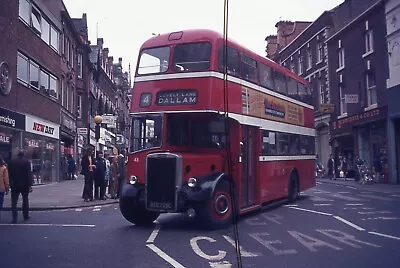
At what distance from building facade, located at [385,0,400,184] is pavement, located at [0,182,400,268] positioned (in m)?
11.9

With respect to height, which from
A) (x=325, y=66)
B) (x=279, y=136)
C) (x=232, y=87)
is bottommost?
(x=279, y=136)

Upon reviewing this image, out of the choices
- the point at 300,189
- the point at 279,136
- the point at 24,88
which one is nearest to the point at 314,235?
the point at 279,136

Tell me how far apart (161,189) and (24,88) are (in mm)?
12917

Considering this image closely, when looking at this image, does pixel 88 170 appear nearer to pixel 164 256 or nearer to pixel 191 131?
pixel 191 131

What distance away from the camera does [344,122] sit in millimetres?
29062

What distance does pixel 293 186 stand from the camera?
14.9 metres

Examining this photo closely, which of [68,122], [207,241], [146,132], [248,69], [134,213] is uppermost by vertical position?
[68,122]

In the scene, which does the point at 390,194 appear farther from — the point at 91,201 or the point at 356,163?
the point at 91,201


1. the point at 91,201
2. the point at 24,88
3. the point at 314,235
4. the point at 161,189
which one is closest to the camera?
the point at 314,235

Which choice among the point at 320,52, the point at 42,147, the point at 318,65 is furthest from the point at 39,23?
the point at 320,52

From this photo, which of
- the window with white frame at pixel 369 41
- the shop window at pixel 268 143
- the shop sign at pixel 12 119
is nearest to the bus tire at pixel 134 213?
the shop window at pixel 268 143

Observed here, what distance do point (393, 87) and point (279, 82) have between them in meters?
12.2

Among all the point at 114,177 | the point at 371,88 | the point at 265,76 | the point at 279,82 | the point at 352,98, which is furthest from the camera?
the point at 352,98

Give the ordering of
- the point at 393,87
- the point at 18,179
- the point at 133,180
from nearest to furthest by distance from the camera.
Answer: the point at 133,180 < the point at 18,179 < the point at 393,87
